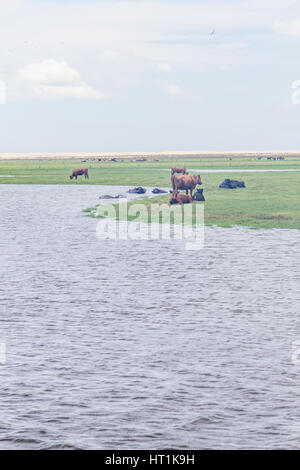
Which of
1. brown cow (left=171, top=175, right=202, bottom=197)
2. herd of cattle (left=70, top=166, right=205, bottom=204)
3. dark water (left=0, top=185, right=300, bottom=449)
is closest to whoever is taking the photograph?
dark water (left=0, top=185, right=300, bottom=449)

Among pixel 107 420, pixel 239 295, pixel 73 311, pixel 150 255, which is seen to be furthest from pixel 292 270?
pixel 107 420

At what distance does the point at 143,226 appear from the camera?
1264 inches

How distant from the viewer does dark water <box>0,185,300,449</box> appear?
8.88 meters

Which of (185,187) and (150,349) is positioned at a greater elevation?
(185,187)

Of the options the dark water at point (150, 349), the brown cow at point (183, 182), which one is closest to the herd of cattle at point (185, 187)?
the brown cow at point (183, 182)

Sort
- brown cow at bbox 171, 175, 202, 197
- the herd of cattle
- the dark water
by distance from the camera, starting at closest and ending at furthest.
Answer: the dark water < the herd of cattle < brown cow at bbox 171, 175, 202, 197

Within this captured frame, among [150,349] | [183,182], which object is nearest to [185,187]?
[183,182]

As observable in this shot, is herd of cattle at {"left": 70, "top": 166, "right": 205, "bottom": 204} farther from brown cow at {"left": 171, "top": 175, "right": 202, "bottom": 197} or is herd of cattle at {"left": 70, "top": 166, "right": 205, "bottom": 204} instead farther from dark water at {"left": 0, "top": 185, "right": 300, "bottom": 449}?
dark water at {"left": 0, "top": 185, "right": 300, "bottom": 449}

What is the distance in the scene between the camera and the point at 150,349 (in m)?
12.3

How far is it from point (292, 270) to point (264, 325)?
631 cm

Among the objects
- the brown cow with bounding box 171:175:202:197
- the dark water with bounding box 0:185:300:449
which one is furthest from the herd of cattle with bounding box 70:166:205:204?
the dark water with bounding box 0:185:300:449

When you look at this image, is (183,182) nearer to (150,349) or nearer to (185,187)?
(185,187)

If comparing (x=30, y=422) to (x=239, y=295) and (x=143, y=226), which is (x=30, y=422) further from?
(x=143, y=226)

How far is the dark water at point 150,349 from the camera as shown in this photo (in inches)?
350
